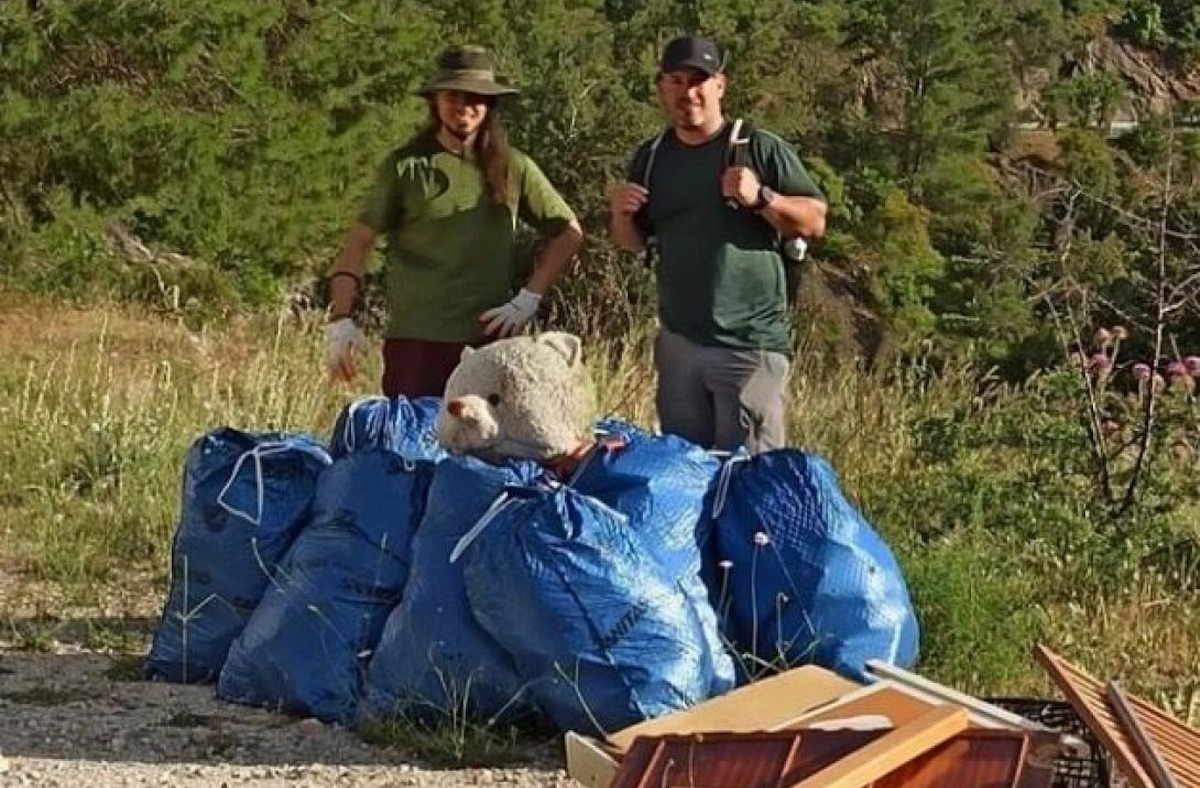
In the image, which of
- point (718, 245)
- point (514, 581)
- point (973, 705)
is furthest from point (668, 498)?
point (973, 705)

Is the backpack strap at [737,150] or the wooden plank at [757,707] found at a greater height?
the backpack strap at [737,150]

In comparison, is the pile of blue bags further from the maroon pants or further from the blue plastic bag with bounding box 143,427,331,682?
the maroon pants

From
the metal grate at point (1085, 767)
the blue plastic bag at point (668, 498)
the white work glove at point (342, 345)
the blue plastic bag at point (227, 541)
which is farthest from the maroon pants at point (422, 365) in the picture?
the metal grate at point (1085, 767)

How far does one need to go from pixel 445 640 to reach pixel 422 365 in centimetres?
131

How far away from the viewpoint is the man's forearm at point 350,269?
564 centimetres

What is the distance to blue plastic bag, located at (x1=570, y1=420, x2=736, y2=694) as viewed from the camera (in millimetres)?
4570

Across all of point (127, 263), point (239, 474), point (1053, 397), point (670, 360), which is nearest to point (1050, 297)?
point (1053, 397)

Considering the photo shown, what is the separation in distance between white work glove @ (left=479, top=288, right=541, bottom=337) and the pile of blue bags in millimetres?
363

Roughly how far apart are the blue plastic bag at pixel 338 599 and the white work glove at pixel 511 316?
2.15ft

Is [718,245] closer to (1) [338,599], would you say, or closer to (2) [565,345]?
(2) [565,345]

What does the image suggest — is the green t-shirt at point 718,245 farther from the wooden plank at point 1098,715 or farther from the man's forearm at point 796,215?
the wooden plank at point 1098,715

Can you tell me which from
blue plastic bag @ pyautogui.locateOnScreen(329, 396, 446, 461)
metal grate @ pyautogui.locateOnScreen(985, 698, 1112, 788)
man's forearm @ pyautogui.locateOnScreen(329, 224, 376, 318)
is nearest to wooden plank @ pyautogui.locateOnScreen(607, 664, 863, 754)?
metal grate @ pyautogui.locateOnScreen(985, 698, 1112, 788)

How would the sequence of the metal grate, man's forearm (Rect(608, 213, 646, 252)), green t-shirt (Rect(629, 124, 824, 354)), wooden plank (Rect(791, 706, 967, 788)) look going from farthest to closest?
man's forearm (Rect(608, 213, 646, 252)) → green t-shirt (Rect(629, 124, 824, 354)) → the metal grate → wooden plank (Rect(791, 706, 967, 788))

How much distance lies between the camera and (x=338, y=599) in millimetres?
4797
